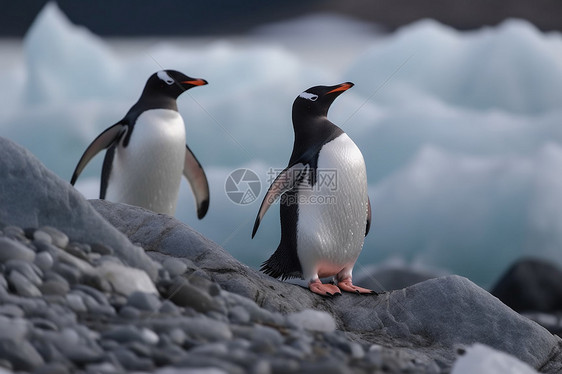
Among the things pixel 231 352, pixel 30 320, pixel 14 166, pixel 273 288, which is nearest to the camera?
pixel 231 352

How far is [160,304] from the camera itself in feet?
6.76

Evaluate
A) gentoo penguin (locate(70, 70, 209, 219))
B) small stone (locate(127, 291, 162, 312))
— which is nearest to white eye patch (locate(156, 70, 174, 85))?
gentoo penguin (locate(70, 70, 209, 219))

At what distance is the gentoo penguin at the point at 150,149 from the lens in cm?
457

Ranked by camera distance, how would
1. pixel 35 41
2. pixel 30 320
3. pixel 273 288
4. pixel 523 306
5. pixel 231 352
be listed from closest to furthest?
1. pixel 231 352
2. pixel 30 320
3. pixel 273 288
4. pixel 523 306
5. pixel 35 41

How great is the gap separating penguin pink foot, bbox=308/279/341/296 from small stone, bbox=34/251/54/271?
4.53ft

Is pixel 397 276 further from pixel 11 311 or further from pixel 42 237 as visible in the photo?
pixel 11 311

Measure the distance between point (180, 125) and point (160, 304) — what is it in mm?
2754

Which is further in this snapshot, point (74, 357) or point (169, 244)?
point (169, 244)

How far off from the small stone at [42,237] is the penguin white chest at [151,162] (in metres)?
2.21

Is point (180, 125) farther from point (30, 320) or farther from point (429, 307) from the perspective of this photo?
point (30, 320)

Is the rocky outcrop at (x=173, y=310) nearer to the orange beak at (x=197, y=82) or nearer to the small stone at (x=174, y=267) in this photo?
the small stone at (x=174, y=267)

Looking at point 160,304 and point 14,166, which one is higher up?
point 14,166

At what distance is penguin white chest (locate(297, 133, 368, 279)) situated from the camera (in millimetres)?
3271

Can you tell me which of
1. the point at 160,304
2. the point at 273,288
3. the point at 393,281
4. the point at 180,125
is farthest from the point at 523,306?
the point at 160,304
